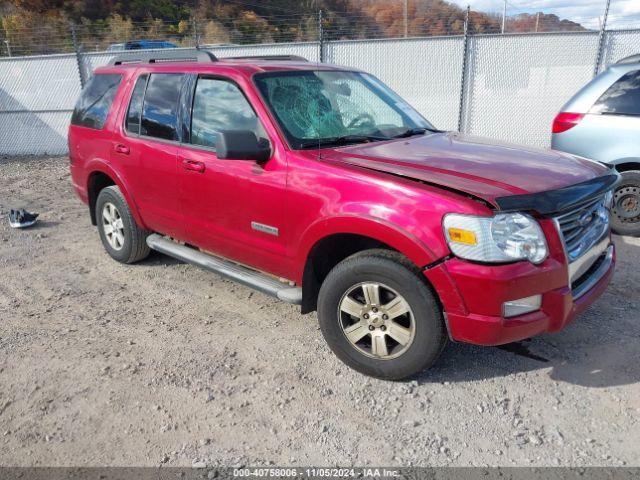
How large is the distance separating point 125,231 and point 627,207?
5234mm

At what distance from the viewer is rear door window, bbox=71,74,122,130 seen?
4949 mm

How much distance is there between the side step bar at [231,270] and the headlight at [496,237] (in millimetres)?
1211

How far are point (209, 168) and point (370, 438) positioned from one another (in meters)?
2.20

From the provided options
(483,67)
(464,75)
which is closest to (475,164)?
(464,75)

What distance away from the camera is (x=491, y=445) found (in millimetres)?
2748

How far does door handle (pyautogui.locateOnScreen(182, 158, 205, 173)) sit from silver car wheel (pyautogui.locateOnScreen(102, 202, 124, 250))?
1.39 meters

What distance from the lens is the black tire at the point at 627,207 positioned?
18.5ft

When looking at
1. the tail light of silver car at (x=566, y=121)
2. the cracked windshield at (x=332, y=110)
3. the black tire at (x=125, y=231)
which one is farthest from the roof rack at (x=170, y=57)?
the tail light of silver car at (x=566, y=121)

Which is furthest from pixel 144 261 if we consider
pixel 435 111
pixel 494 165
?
pixel 435 111

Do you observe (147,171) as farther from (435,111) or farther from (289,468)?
(435,111)

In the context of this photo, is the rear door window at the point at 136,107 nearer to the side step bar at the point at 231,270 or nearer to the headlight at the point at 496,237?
the side step bar at the point at 231,270

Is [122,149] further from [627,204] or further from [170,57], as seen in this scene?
[627,204]

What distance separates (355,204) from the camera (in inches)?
122

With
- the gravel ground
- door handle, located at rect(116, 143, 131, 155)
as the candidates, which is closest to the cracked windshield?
the gravel ground
